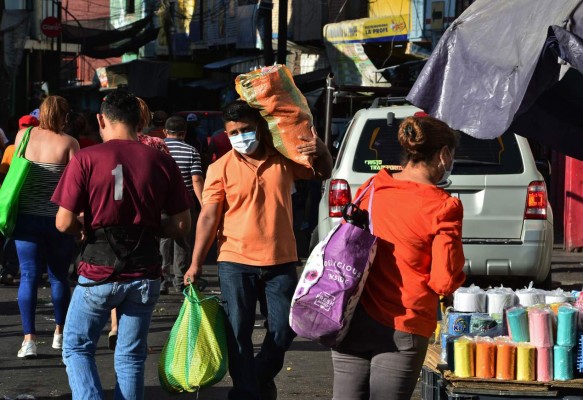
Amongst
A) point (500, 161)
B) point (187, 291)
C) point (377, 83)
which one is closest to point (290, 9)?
point (377, 83)

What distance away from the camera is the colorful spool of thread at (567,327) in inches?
217

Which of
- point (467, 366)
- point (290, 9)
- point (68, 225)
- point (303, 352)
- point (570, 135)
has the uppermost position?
point (290, 9)

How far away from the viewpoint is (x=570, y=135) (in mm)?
6648

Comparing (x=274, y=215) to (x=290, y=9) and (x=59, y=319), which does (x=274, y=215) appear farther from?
(x=290, y=9)

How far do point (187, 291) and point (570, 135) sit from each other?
235 cm

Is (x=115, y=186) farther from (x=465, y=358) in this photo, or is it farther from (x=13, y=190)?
(x=13, y=190)

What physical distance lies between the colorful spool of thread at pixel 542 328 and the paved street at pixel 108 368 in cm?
211

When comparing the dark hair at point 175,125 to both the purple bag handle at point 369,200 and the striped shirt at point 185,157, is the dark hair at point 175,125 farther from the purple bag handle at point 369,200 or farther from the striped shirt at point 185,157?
the purple bag handle at point 369,200

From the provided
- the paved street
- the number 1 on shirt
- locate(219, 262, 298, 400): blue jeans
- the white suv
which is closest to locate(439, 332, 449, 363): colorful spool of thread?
locate(219, 262, 298, 400): blue jeans

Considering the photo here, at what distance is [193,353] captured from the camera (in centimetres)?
616

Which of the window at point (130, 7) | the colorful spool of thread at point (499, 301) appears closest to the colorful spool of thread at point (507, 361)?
the colorful spool of thread at point (499, 301)

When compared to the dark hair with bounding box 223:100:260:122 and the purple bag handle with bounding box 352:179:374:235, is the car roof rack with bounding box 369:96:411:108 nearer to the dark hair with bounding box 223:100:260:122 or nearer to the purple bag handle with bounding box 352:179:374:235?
the dark hair with bounding box 223:100:260:122

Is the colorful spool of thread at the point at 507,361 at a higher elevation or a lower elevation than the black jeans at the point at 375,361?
lower

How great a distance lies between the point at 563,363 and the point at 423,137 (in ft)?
4.75
